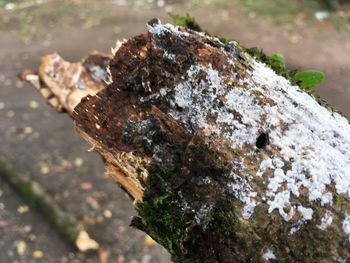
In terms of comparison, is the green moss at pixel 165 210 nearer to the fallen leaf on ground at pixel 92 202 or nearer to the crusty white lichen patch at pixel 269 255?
the crusty white lichen patch at pixel 269 255

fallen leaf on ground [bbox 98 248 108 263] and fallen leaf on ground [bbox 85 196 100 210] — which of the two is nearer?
fallen leaf on ground [bbox 98 248 108 263]

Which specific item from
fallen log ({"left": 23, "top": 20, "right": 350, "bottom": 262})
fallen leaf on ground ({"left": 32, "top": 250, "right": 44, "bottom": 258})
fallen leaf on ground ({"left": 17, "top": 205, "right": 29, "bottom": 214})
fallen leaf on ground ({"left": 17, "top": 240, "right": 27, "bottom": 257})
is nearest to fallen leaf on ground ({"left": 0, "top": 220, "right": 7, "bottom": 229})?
fallen leaf on ground ({"left": 17, "top": 205, "right": 29, "bottom": 214})

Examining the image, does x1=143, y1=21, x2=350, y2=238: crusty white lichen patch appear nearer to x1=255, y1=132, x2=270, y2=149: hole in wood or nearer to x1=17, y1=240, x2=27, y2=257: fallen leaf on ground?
x1=255, y1=132, x2=270, y2=149: hole in wood

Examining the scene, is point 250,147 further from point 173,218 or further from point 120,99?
point 120,99

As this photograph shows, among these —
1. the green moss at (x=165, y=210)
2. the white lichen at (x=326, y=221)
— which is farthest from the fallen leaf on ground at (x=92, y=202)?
the white lichen at (x=326, y=221)

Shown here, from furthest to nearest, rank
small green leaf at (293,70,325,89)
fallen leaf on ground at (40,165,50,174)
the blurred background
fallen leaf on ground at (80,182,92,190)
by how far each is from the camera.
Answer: fallen leaf on ground at (40,165,50,174), fallen leaf on ground at (80,182,92,190), the blurred background, small green leaf at (293,70,325,89)

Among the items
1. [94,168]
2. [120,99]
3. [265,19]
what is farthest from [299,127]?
[265,19]

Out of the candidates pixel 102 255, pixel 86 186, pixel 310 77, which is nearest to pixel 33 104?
pixel 86 186
